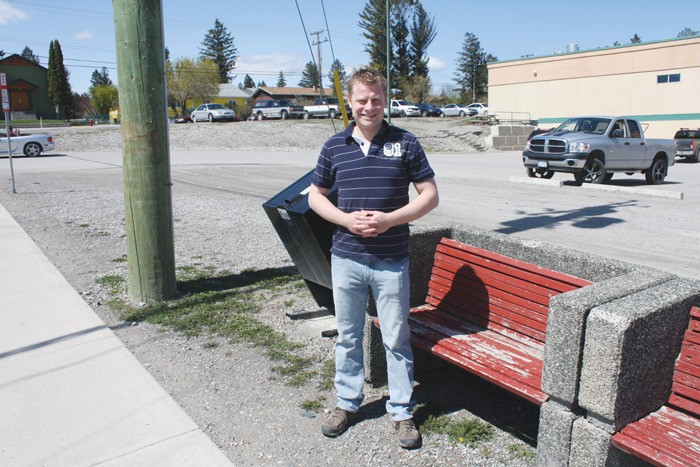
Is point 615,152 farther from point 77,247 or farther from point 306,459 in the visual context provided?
point 306,459

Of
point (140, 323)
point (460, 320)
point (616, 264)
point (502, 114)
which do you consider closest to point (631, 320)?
point (616, 264)

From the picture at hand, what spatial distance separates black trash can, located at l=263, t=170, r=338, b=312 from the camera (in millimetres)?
4445

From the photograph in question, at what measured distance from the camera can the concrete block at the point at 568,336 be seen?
281 cm

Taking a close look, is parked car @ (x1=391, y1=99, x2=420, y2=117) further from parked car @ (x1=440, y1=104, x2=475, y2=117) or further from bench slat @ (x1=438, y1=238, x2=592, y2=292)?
bench slat @ (x1=438, y1=238, x2=592, y2=292)

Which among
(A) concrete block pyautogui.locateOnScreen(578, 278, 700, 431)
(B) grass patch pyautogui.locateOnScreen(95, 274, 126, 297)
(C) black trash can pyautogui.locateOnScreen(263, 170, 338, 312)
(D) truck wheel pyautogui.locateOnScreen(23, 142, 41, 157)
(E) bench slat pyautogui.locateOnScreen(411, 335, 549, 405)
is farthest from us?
(D) truck wheel pyautogui.locateOnScreen(23, 142, 41, 157)

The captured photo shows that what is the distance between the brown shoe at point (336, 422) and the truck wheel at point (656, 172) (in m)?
16.3

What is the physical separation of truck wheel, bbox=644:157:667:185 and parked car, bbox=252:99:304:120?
3353 centimetres

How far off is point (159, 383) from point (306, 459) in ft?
4.62

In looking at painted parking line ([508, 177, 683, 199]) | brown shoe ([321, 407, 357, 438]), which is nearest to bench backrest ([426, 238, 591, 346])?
brown shoe ([321, 407, 357, 438])

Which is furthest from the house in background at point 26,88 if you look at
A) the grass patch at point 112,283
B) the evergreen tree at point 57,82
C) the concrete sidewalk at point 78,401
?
the concrete sidewalk at point 78,401

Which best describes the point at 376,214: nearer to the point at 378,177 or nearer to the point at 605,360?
the point at 378,177

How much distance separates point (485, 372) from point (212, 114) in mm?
44329

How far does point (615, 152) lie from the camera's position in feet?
54.4

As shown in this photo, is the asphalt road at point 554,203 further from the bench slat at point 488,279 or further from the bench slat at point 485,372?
the bench slat at point 485,372
